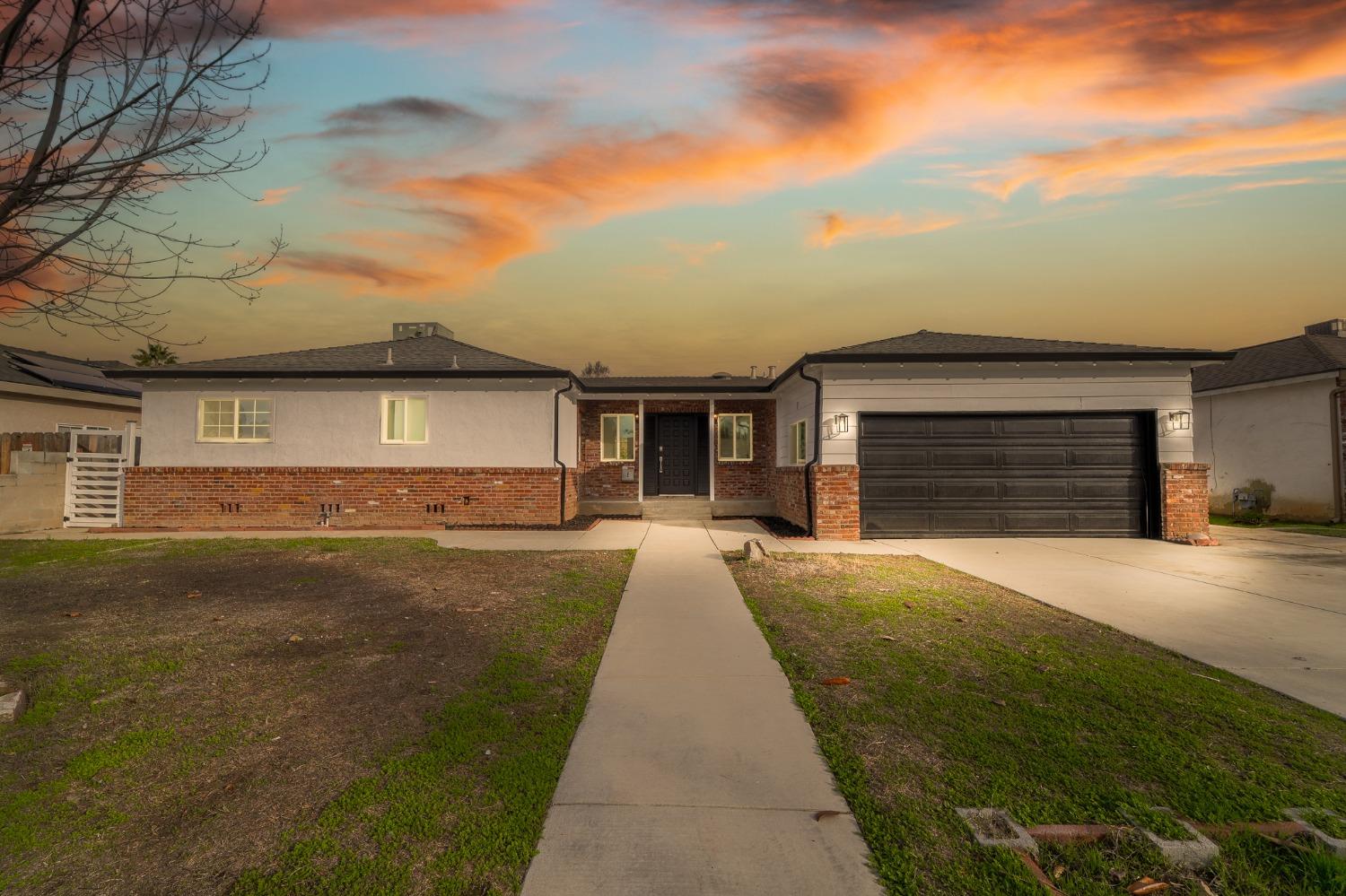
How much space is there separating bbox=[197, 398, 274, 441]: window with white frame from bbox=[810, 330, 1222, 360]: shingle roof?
12.0m

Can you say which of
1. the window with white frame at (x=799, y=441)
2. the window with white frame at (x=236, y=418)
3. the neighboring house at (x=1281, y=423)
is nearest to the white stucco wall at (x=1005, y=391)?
the window with white frame at (x=799, y=441)

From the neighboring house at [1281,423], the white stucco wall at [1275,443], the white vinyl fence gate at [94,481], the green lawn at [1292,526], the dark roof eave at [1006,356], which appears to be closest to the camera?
the dark roof eave at [1006,356]

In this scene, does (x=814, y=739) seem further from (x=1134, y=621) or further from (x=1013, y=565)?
(x=1013, y=565)

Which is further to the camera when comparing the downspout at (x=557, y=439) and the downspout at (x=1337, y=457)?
the downspout at (x=1337, y=457)

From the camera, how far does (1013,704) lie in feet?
11.7

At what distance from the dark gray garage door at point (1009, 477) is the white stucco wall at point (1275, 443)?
21.9ft

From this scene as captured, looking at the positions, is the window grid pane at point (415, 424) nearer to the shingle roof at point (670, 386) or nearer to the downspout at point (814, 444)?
the shingle roof at point (670, 386)

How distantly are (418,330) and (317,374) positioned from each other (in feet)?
16.9

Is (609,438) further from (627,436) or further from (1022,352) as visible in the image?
(1022,352)

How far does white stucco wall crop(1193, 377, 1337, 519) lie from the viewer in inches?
546

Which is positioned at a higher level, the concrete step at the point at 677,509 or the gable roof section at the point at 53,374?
the gable roof section at the point at 53,374

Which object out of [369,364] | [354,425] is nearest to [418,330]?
[369,364]

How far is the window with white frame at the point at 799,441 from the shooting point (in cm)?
1262

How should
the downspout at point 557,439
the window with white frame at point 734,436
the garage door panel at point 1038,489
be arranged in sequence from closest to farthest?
the garage door panel at point 1038,489 → the downspout at point 557,439 → the window with white frame at point 734,436
